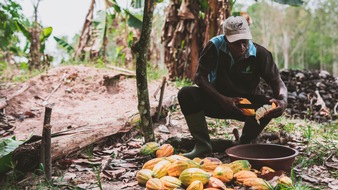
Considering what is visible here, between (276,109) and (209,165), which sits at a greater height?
(276,109)

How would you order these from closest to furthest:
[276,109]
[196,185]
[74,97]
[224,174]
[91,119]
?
1. [196,185]
2. [224,174]
3. [276,109]
4. [91,119]
5. [74,97]

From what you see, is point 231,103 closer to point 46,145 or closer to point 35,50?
point 46,145

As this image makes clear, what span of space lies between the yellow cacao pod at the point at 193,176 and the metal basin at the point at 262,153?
447mm

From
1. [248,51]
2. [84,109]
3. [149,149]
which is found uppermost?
[248,51]

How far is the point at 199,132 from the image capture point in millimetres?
3438

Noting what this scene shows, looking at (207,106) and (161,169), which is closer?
(161,169)

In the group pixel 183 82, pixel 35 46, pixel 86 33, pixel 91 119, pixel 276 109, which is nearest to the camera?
pixel 276 109

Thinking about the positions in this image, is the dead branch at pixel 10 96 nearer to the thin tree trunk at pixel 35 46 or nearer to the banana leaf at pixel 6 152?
the banana leaf at pixel 6 152

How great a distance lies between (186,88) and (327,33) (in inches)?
1374

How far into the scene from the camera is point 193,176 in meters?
2.52

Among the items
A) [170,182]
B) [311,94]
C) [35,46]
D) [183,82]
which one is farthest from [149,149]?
[35,46]

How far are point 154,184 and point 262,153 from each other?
1216mm

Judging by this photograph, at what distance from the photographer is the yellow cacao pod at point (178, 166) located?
2.68 metres

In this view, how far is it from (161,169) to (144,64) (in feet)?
3.90
